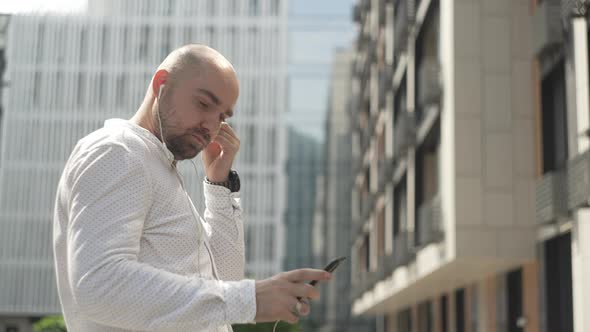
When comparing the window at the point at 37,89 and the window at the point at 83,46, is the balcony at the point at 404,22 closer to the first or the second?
the window at the point at 83,46

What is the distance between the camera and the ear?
2326mm

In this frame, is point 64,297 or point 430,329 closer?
point 64,297

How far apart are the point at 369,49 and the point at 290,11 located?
74.5 feet

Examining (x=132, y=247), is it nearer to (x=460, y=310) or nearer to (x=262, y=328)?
(x=262, y=328)

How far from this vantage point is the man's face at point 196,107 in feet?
7.45

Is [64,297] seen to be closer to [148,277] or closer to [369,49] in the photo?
[148,277]

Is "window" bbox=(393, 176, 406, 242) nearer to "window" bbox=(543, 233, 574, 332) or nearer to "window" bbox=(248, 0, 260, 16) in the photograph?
"window" bbox=(543, 233, 574, 332)

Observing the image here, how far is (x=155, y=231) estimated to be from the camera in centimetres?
227

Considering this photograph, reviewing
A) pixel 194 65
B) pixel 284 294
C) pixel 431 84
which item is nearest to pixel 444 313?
pixel 431 84

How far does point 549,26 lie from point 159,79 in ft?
40.2

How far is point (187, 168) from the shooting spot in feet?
181

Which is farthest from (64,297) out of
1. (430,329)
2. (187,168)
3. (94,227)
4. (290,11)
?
(290,11)

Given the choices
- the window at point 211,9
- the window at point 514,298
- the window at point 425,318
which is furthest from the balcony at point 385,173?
the window at point 211,9

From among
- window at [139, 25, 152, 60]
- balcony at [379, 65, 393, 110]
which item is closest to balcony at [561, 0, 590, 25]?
balcony at [379, 65, 393, 110]
